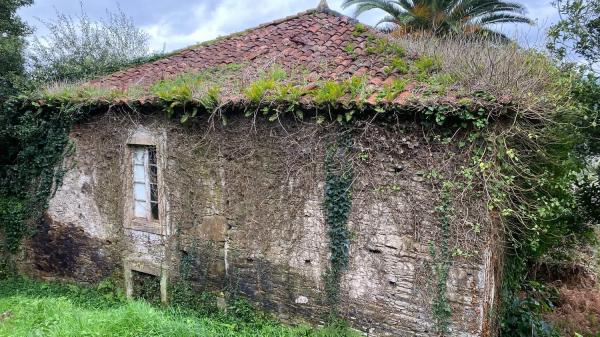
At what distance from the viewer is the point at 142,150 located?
7605 millimetres

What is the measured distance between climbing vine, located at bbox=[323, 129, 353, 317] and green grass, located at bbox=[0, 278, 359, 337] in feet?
3.09

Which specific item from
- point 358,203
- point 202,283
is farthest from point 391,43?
point 202,283

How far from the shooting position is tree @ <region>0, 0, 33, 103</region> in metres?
9.49

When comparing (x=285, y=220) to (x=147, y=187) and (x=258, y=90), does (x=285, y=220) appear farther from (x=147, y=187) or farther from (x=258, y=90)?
(x=147, y=187)

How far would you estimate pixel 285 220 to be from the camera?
6.24 metres

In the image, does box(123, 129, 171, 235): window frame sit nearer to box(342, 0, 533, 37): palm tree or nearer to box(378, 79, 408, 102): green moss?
box(378, 79, 408, 102): green moss

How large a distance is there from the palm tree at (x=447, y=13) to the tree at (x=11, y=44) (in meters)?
9.19

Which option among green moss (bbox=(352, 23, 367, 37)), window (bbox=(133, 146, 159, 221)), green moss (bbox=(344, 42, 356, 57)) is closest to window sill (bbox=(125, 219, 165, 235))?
window (bbox=(133, 146, 159, 221))

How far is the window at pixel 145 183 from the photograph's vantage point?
7.55m

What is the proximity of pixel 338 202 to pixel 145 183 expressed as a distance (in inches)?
155

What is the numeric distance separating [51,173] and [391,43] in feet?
24.1

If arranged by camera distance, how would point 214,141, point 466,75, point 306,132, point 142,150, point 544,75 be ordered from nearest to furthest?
1. point 466,75
2. point 544,75
3. point 306,132
4. point 214,141
5. point 142,150

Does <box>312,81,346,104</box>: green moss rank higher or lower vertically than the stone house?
higher

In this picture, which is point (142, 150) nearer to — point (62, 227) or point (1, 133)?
point (62, 227)
